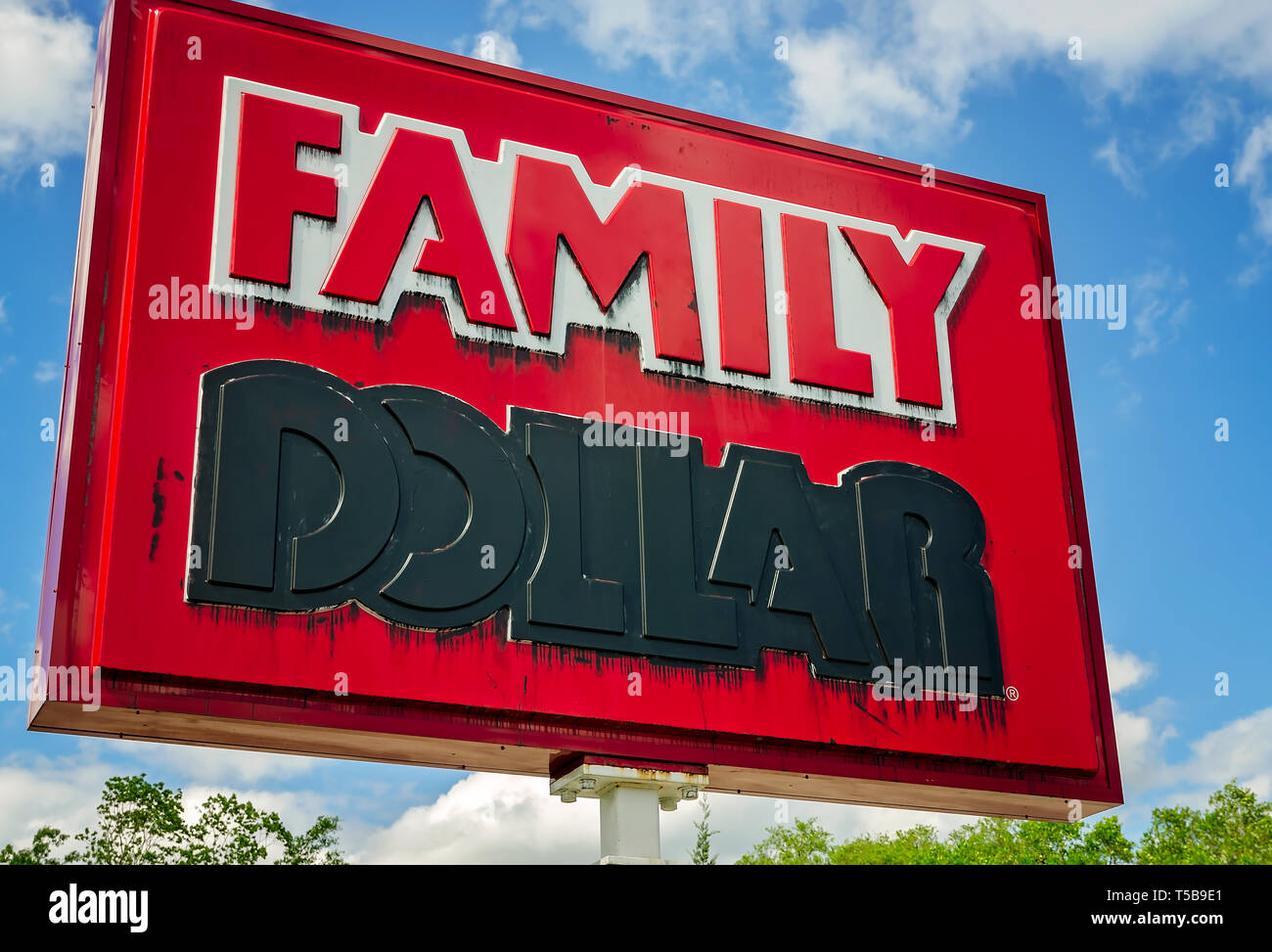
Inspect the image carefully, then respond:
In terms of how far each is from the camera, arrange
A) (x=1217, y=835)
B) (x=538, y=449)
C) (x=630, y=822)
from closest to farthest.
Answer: (x=630, y=822) → (x=538, y=449) → (x=1217, y=835)

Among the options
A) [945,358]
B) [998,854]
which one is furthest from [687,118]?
[998,854]

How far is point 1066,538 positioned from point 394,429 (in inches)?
241

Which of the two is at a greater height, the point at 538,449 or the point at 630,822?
the point at 538,449

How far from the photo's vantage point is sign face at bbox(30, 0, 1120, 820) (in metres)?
9.24

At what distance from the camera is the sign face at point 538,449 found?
9242 mm

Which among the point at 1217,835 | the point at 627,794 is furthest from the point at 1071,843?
the point at 627,794

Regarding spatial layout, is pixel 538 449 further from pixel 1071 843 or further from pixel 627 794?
pixel 1071 843

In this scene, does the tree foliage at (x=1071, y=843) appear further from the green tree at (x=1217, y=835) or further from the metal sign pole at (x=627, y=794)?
the metal sign pole at (x=627, y=794)

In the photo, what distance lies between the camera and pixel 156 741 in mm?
9102

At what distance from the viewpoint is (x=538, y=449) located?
10.5 m

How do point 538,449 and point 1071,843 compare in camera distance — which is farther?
point 1071,843

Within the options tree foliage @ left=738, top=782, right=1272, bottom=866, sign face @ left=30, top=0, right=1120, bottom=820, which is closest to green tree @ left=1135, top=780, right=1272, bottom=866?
tree foliage @ left=738, top=782, right=1272, bottom=866

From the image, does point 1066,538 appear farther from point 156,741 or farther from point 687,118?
point 156,741

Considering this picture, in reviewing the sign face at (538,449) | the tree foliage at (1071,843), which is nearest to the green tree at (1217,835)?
the tree foliage at (1071,843)
